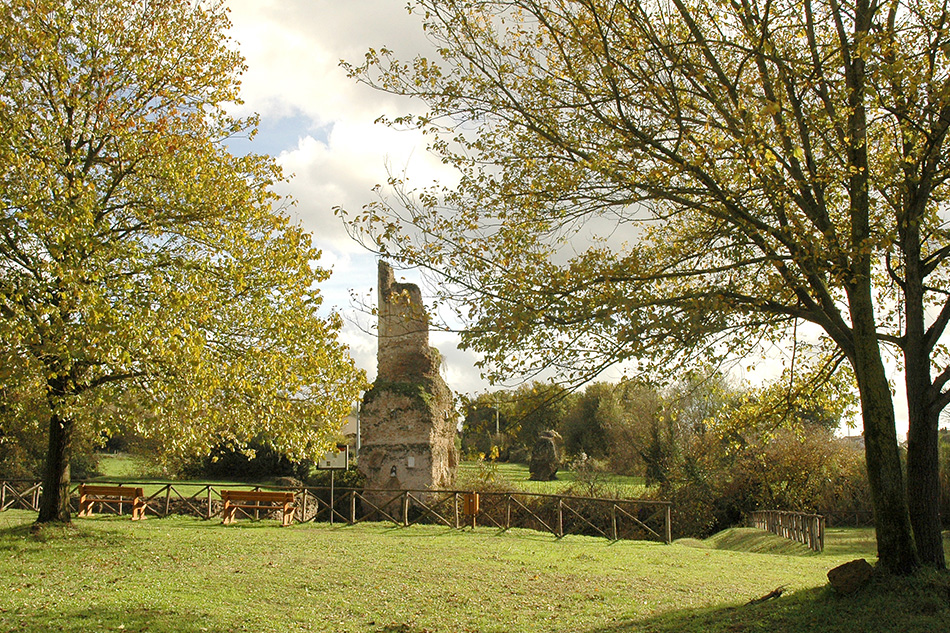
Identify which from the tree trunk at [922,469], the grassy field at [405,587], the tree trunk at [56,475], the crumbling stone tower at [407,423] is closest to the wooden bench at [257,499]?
the grassy field at [405,587]

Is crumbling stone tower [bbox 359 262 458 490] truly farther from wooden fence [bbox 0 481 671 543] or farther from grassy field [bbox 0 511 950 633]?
grassy field [bbox 0 511 950 633]

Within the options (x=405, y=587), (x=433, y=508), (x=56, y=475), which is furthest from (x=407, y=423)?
(x=405, y=587)

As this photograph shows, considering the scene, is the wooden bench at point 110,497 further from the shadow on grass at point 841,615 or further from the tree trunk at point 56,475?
the shadow on grass at point 841,615

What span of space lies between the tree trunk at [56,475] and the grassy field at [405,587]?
A: 1.75ft

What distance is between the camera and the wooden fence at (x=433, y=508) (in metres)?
17.7

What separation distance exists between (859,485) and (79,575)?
2243cm

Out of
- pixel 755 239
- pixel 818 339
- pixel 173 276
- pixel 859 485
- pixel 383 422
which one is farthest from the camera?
pixel 859 485

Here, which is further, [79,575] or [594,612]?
[79,575]

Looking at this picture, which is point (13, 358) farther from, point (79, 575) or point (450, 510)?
point (450, 510)

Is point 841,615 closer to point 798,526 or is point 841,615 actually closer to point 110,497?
point 798,526

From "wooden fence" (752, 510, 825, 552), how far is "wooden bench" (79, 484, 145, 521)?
15.3 m

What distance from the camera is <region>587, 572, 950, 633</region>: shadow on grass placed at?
20.4 ft

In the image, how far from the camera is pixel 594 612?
7793 millimetres

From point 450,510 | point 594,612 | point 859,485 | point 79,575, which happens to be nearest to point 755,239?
point 594,612
